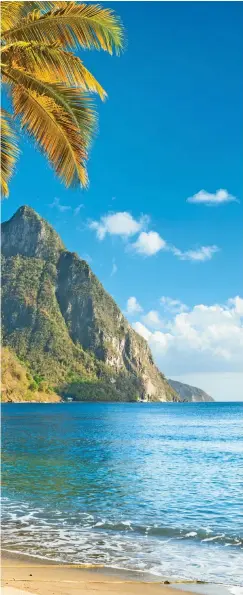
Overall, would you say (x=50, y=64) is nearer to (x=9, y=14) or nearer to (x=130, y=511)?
(x=9, y=14)

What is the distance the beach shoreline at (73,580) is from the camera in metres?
7.58

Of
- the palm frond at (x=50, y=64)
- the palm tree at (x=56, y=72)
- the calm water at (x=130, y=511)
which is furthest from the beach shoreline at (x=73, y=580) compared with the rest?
the palm frond at (x=50, y=64)

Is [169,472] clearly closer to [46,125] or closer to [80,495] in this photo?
[80,495]

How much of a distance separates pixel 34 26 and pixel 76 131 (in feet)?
5.32

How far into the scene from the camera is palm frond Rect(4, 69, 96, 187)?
8.53 meters

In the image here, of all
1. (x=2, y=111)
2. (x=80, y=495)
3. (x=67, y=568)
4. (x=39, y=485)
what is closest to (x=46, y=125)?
(x=2, y=111)

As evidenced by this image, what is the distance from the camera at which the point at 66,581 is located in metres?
8.21

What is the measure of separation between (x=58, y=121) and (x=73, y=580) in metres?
7.05

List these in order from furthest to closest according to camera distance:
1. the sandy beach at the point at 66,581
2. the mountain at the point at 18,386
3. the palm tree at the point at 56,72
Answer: the mountain at the point at 18,386 < the palm tree at the point at 56,72 < the sandy beach at the point at 66,581

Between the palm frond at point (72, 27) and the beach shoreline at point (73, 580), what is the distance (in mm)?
7654

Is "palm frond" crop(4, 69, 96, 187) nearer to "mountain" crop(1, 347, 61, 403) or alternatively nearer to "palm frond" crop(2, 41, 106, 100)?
"palm frond" crop(2, 41, 106, 100)

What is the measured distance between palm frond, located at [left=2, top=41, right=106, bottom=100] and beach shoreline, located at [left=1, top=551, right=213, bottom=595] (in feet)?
24.0

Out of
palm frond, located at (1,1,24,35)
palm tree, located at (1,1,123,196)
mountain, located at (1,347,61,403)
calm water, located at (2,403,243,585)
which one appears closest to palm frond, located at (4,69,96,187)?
palm tree, located at (1,1,123,196)

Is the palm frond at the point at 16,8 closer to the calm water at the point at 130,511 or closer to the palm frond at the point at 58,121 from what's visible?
the palm frond at the point at 58,121
